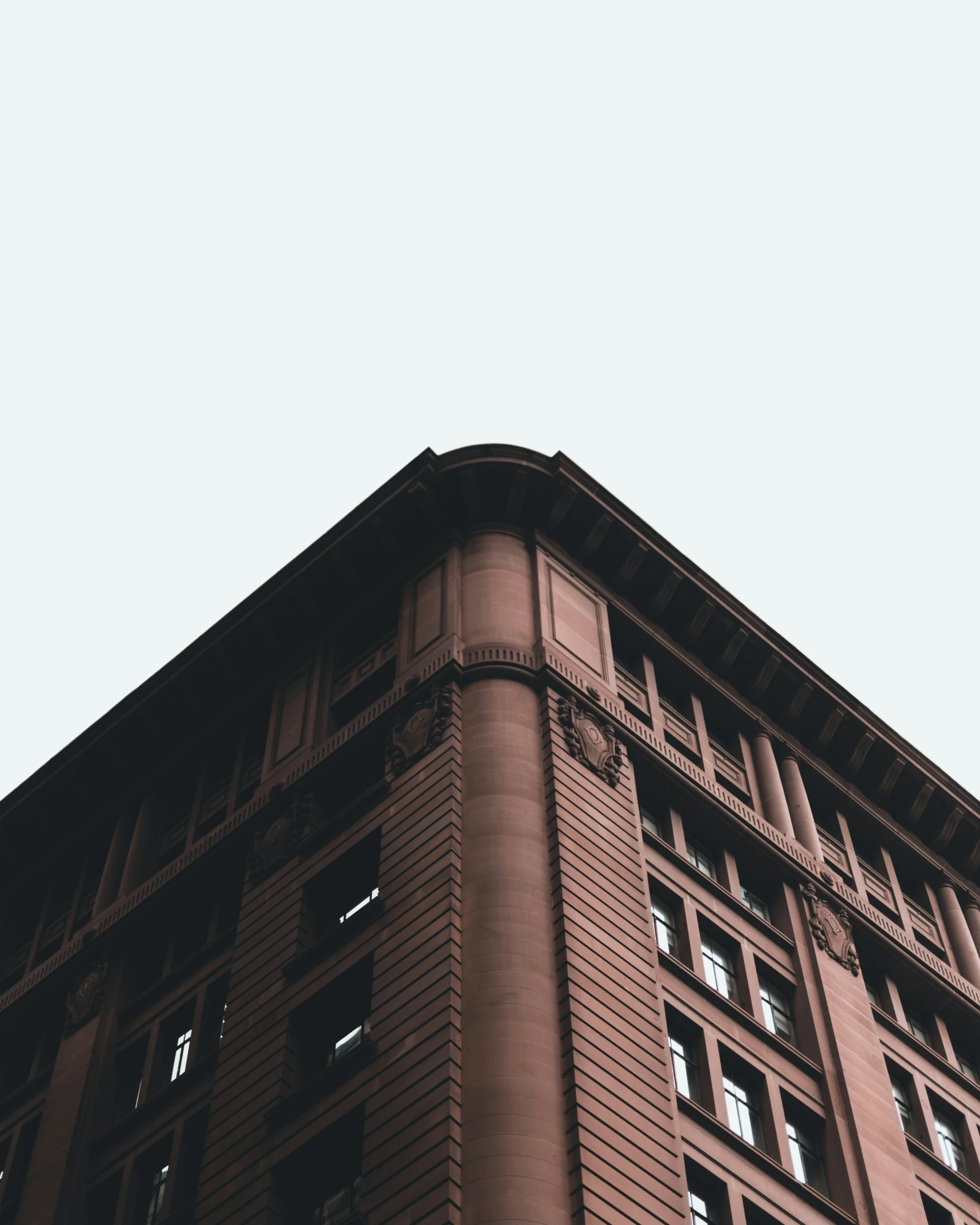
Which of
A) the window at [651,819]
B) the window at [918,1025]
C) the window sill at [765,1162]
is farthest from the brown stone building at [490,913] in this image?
the window at [918,1025]

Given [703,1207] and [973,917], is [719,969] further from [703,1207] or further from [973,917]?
[973,917]

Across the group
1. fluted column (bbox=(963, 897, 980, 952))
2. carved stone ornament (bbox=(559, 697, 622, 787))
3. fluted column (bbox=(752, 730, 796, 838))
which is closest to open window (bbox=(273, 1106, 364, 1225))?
carved stone ornament (bbox=(559, 697, 622, 787))

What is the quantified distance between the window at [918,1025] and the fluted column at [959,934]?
169 inches

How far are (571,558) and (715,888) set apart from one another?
14.1 metres

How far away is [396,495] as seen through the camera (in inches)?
2280

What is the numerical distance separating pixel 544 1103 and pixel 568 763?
1263cm

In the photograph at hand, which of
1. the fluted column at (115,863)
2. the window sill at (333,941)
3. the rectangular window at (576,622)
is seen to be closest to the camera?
the window sill at (333,941)

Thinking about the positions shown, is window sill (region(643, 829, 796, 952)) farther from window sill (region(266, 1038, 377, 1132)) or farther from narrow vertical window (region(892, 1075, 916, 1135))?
window sill (region(266, 1038, 377, 1132))

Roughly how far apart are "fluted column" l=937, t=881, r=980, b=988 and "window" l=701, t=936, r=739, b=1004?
15184mm

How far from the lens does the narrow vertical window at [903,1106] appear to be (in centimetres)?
4775

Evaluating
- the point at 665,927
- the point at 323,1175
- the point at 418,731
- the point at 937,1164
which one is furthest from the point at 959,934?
the point at 323,1175

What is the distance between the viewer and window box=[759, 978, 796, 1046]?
45.6 meters

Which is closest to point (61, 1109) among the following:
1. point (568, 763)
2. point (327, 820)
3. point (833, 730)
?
point (327, 820)

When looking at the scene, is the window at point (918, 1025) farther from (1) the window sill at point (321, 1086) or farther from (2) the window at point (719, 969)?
(1) the window sill at point (321, 1086)
